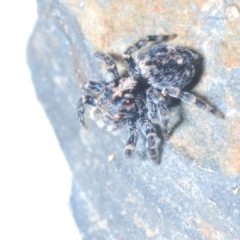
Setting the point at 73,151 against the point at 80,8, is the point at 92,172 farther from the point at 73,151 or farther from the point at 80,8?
the point at 80,8

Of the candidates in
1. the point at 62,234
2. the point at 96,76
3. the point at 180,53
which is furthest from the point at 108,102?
the point at 62,234

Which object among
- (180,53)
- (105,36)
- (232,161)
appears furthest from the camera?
(105,36)

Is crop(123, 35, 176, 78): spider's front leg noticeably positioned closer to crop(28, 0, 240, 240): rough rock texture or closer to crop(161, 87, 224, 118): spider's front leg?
crop(28, 0, 240, 240): rough rock texture

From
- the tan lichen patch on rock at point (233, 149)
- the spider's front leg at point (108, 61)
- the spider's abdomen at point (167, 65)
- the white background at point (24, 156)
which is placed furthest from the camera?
the white background at point (24, 156)

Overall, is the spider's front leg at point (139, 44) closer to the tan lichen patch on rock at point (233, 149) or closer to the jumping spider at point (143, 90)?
the jumping spider at point (143, 90)

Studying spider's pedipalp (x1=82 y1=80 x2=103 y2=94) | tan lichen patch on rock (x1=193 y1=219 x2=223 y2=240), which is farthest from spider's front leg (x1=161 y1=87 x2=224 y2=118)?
tan lichen patch on rock (x1=193 y1=219 x2=223 y2=240)

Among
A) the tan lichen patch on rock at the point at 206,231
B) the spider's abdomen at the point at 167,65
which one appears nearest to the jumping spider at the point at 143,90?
the spider's abdomen at the point at 167,65
